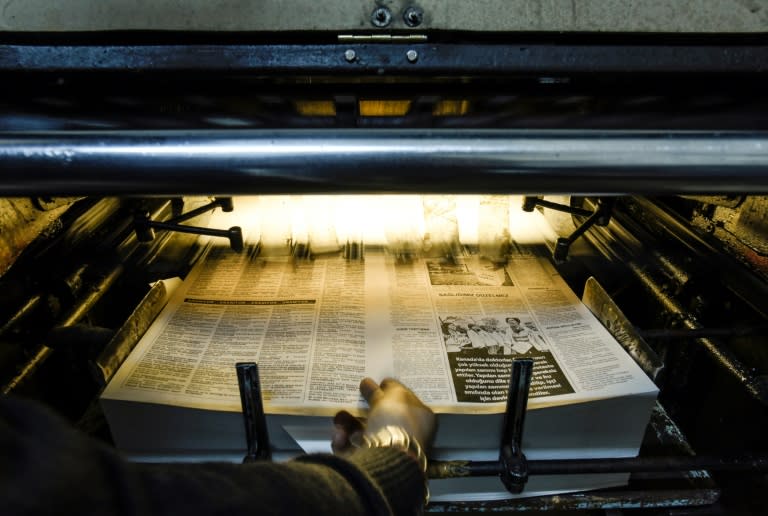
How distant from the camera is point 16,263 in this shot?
101 cm

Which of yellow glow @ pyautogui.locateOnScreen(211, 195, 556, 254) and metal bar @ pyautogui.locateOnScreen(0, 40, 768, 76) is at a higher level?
metal bar @ pyautogui.locateOnScreen(0, 40, 768, 76)

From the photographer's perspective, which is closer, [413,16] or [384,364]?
[413,16]

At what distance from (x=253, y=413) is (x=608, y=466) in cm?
54

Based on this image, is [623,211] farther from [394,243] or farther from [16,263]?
[16,263]

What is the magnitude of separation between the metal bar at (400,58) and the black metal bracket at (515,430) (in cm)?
41

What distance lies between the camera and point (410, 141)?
403mm

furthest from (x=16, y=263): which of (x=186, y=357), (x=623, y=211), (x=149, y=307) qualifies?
(x=623, y=211)

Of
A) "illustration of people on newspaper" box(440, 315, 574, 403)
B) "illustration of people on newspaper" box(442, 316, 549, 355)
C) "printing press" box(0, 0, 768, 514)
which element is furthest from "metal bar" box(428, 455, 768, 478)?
"illustration of people on newspaper" box(442, 316, 549, 355)

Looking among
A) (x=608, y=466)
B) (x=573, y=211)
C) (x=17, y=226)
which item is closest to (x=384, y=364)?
(x=608, y=466)

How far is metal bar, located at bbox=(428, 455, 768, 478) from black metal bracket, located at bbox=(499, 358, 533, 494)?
0.04 ft

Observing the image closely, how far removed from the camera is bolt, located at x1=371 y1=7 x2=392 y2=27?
0.50m

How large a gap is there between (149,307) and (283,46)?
2.17 feet

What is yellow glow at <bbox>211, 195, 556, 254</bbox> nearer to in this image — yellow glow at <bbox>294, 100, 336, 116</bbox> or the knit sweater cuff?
yellow glow at <bbox>294, 100, 336, 116</bbox>

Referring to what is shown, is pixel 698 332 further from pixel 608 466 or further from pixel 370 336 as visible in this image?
pixel 370 336
